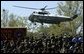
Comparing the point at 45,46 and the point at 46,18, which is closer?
the point at 45,46

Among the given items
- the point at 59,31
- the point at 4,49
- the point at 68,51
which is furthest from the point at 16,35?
the point at 59,31

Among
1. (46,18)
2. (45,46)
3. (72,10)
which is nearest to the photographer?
(45,46)

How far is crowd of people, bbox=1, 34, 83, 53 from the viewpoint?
698 inches

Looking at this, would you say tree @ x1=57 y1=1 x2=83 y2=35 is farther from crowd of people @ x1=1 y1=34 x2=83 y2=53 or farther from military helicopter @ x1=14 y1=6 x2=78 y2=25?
crowd of people @ x1=1 y1=34 x2=83 y2=53

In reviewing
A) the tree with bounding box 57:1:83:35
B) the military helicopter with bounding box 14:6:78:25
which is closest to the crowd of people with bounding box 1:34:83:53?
the military helicopter with bounding box 14:6:78:25

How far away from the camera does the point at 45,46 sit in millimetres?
18203

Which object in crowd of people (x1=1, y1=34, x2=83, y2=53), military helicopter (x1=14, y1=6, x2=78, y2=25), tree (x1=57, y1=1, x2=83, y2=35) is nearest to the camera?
crowd of people (x1=1, y1=34, x2=83, y2=53)

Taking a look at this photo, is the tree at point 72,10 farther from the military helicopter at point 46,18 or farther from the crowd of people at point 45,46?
the crowd of people at point 45,46

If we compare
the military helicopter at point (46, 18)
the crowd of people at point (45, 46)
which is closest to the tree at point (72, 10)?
the military helicopter at point (46, 18)

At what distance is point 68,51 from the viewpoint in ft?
57.7

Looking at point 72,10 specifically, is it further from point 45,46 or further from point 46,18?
point 45,46

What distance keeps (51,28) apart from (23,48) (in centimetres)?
1901

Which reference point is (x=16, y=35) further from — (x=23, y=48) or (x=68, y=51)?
(x=68, y=51)

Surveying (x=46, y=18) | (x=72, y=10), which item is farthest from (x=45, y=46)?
(x=72, y=10)
